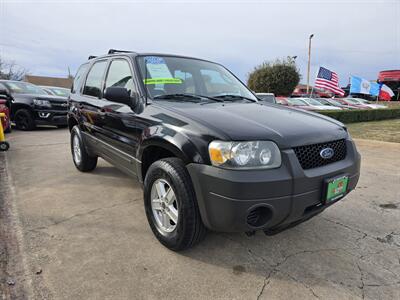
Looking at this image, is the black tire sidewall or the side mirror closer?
the black tire sidewall

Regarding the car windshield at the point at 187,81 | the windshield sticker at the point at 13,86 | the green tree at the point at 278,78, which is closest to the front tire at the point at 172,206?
the car windshield at the point at 187,81

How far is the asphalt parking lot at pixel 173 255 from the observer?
2162 millimetres

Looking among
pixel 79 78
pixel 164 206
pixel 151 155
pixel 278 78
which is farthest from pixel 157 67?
pixel 278 78

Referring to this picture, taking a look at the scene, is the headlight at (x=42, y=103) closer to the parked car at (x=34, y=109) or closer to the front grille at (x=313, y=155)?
the parked car at (x=34, y=109)

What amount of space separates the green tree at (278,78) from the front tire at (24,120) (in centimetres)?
1947

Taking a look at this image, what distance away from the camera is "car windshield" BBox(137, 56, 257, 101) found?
3.05 m

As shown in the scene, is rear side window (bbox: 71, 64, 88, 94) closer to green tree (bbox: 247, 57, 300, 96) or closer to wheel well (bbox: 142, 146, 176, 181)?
wheel well (bbox: 142, 146, 176, 181)

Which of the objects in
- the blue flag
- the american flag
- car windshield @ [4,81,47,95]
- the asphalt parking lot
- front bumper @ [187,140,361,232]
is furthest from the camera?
the blue flag

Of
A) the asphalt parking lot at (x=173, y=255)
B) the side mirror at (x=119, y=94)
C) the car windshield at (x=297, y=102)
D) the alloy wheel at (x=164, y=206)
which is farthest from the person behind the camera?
the car windshield at (x=297, y=102)

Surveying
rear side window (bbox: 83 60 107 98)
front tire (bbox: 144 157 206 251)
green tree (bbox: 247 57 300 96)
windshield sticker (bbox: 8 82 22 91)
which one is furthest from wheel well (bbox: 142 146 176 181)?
green tree (bbox: 247 57 300 96)

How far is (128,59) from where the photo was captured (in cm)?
333

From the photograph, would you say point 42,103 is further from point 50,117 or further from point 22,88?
point 22,88

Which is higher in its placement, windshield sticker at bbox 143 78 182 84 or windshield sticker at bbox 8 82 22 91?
windshield sticker at bbox 143 78 182 84

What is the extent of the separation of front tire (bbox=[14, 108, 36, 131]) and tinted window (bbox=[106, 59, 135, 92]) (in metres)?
7.23
